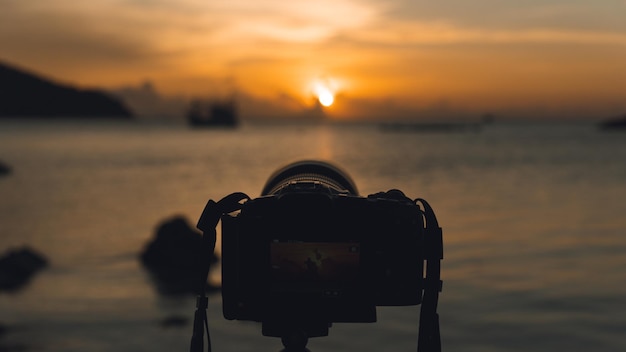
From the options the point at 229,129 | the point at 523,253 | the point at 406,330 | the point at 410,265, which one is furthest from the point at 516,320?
the point at 229,129

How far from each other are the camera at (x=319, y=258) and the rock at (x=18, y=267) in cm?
890

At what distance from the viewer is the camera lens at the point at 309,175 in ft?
8.00

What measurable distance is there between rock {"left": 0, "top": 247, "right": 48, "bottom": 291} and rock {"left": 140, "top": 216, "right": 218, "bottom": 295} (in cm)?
188

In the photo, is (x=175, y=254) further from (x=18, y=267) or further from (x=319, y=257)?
(x=319, y=257)

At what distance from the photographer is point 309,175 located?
8.02ft

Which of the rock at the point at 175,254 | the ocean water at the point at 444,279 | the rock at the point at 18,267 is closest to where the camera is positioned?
the ocean water at the point at 444,279


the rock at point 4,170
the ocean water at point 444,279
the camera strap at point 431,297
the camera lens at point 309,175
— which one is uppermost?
the rock at point 4,170

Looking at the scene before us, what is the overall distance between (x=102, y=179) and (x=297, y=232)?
34881 mm

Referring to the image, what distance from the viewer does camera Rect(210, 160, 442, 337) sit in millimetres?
1981

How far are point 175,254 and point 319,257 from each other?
31.3 ft

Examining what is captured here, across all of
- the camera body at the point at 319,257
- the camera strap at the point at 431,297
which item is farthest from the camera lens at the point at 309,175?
the camera strap at the point at 431,297

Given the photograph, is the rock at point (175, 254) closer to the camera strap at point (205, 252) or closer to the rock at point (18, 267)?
the rock at point (18, 267)

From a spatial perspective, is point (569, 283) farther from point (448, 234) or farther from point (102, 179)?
point (102, 179)

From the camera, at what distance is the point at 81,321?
8.17m
